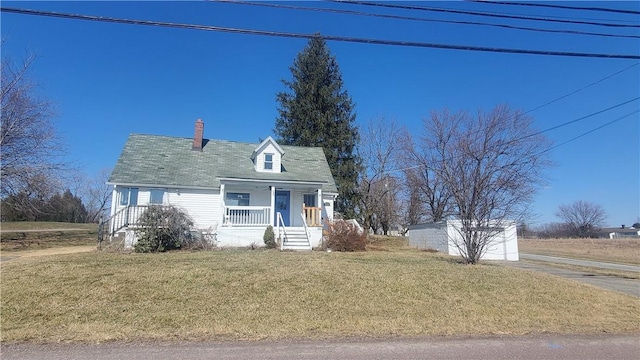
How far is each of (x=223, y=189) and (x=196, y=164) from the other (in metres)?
3.92

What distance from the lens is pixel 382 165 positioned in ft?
121

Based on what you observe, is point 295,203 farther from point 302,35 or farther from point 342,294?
point 302,35

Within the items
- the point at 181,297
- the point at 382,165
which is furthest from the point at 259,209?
the point at 382,165

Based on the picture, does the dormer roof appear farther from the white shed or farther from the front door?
the white shed

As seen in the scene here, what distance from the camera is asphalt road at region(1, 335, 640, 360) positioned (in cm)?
479

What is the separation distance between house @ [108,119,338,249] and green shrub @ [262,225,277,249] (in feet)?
1.45

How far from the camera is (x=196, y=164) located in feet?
68.7

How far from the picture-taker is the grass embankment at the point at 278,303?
5.84m

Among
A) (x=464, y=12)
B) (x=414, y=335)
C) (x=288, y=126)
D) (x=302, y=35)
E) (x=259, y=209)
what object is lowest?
(x=414, y=335)

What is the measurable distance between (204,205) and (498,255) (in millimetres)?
17316

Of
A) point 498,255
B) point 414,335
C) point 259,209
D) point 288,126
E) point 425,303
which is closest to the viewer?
point 414,335

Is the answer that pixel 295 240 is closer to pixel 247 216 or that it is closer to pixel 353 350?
pixel 247 216

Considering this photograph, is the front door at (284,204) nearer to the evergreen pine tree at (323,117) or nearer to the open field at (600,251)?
the evergreen pine tree at (323,117)

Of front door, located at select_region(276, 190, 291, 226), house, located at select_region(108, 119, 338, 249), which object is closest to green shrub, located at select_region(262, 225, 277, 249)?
house, located at select_region(108, 119, 338, 249)
